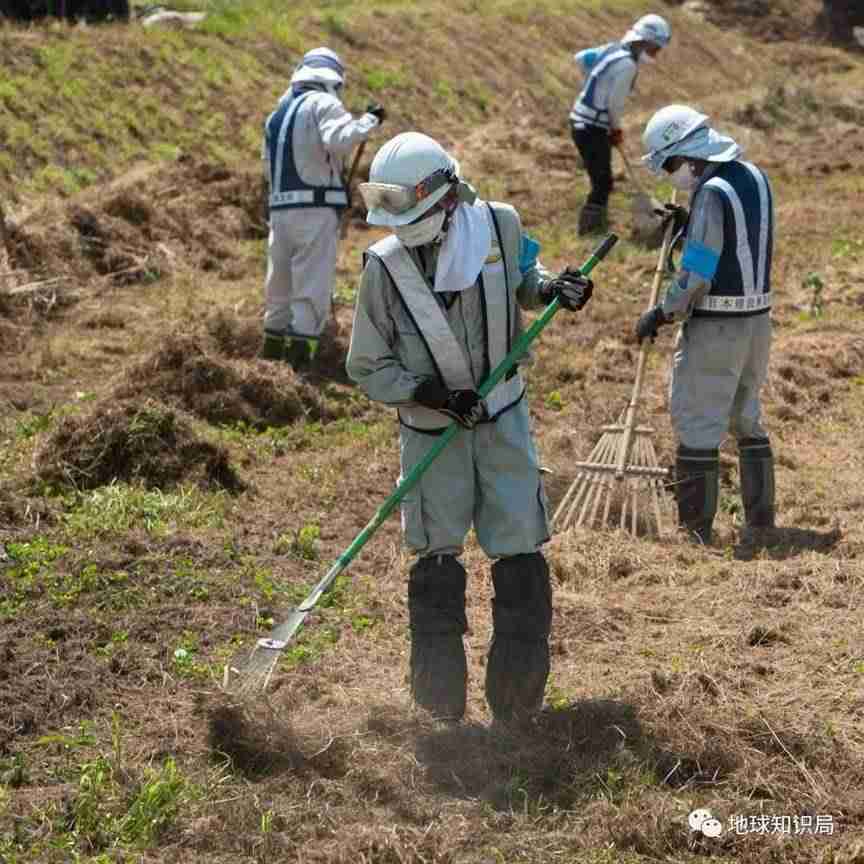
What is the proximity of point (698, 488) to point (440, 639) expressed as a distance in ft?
7.61

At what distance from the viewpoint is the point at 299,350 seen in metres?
9.19

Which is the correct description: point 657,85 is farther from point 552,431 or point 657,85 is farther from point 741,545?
point 741,545

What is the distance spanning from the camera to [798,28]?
89.6 feet

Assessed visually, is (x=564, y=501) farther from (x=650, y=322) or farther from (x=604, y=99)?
(x=604, y=99)

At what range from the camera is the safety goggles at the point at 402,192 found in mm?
4523

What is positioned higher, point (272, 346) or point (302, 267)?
point (302, 267)

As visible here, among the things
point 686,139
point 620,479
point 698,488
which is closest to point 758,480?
point 698,488

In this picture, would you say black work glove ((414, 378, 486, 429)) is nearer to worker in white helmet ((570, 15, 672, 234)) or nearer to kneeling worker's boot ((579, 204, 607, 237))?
worker in white helmet ((570, 15, 672, 234))

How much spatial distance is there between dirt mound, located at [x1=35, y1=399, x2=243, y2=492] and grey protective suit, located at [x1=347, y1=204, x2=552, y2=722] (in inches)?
101

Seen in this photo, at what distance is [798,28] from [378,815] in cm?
2531

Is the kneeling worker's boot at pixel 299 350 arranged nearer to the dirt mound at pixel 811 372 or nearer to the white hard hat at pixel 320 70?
the white hard hat at pixel 320 70

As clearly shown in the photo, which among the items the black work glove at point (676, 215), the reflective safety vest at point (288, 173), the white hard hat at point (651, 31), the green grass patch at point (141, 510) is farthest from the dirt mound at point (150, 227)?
the black work glove at point (676, 215)

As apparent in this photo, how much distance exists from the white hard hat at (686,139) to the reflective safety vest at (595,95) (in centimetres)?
580

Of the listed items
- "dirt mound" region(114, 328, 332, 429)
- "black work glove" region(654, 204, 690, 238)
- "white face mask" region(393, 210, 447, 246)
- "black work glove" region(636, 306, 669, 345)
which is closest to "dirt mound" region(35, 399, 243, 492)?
"dirt mound" region(114, 328, 332, 429)
